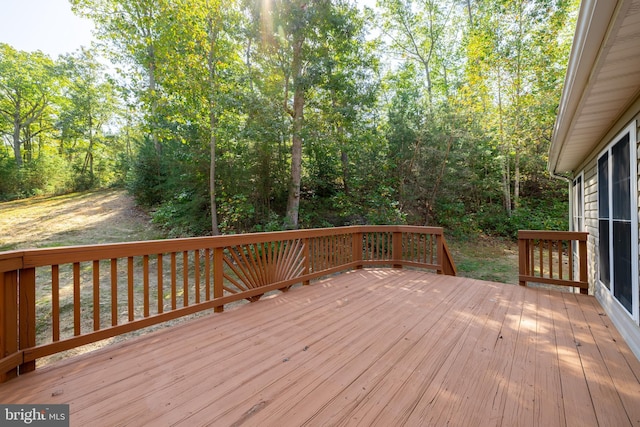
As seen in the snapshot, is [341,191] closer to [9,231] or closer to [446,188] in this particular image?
[446,188]

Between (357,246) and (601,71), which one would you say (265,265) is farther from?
(601,71)

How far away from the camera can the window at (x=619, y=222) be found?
229 centimetres

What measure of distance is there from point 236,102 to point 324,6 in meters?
3.37

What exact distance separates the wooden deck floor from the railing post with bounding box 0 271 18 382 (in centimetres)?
19

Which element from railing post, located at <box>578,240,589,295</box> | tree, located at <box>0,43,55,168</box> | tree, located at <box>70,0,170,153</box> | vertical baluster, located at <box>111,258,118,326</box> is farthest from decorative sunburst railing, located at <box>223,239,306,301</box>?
tree, located at <box>0,43,55,168</box>

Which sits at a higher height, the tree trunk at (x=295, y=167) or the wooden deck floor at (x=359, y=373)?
the tree trunk at (x=295, y=167)

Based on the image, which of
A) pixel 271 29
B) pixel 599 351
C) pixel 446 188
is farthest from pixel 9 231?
pixel 446 188

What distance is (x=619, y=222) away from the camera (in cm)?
266

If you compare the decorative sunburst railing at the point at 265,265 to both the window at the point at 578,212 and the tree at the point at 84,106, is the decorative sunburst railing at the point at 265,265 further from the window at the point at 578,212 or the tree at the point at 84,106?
the tree at the point at 84,106

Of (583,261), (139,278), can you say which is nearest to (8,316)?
(139,278)

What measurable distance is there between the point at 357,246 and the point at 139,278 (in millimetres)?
5078

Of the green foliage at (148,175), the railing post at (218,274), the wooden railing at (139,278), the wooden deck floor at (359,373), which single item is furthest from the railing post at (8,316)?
the green foliage at (148,175)

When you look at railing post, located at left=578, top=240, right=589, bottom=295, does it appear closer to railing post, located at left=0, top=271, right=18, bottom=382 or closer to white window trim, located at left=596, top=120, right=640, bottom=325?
white window trim, located at left=596, top=120, right=640, bottom=325

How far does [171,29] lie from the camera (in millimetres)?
6027
